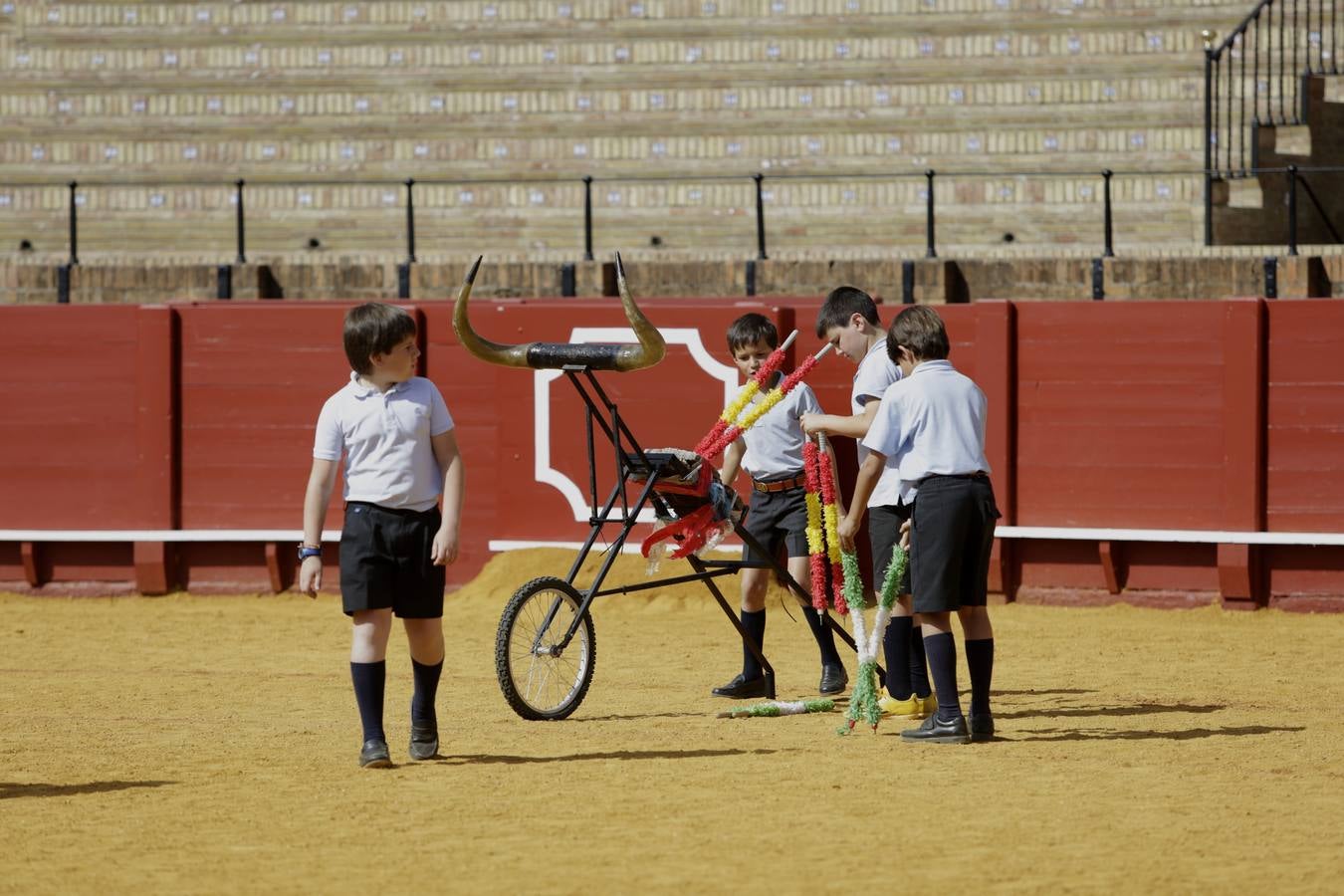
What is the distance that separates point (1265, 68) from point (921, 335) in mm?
11570

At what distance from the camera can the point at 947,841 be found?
18.6ft

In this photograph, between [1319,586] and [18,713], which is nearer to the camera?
[18,713]

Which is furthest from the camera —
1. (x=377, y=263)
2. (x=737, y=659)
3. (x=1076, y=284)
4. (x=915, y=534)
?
(x=377, y=263)

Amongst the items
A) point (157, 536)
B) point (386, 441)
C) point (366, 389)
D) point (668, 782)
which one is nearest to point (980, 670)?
point (668, 782)

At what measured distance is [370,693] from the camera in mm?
6703

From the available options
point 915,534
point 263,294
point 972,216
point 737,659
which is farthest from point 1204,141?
point 915,534


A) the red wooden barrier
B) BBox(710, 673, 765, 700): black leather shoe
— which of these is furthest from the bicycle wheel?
the red wooden barrier

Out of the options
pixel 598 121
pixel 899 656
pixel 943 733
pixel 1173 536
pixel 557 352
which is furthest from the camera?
pixel 598 121

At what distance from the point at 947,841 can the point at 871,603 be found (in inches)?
233

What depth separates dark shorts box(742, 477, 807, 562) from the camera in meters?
8.34

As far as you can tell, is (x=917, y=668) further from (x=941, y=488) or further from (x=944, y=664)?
(x=941, y=488)

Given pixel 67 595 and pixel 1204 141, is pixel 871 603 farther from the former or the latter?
pixel 1204 141

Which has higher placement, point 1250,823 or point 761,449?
point 761,449

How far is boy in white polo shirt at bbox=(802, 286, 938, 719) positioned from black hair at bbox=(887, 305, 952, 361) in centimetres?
47
